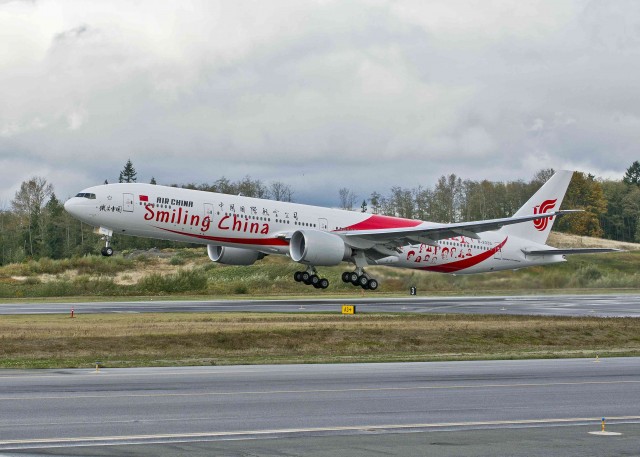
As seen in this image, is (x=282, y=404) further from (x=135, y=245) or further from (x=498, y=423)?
(x=135, y=245)

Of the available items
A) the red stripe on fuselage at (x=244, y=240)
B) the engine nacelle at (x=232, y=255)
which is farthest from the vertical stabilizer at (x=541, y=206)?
the red stripe on fuselage at (x=244, y=240)

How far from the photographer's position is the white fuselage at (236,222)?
1950 inches

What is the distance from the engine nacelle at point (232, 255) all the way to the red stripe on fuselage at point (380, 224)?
5711 millimetres

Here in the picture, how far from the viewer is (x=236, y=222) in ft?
171

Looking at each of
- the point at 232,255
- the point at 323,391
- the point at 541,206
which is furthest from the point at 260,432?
the point at 541,206

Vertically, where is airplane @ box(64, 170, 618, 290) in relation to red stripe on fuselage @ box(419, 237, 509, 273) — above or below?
above

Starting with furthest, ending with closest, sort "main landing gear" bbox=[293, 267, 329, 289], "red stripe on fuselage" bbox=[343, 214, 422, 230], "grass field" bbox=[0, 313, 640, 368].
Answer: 1. "red stripe on fuselage" bbox=[343, 214, 422, 230]
2. "main landing gear" bbox=[293, 267, 329, 289]
3. "grass field" bbox=[0, 313, 640, 368]

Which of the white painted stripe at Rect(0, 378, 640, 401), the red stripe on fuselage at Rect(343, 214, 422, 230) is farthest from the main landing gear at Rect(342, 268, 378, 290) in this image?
the white painted stripe at Rect(0, 378, 640, 401)

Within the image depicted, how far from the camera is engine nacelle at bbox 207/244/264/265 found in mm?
56938

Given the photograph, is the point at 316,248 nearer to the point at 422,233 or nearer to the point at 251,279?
the point at 422,233

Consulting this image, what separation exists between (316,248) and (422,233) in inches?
264

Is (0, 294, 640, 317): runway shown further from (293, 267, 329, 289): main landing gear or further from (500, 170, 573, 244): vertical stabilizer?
(500, 170, 573, 244): vertical stabilizer

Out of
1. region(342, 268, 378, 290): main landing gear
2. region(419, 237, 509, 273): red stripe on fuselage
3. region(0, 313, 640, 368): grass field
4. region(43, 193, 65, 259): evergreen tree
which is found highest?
region(43, 193, 65, 259): evergreen tree

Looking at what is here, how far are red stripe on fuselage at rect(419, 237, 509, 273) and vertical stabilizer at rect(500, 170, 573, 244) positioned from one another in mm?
3039
